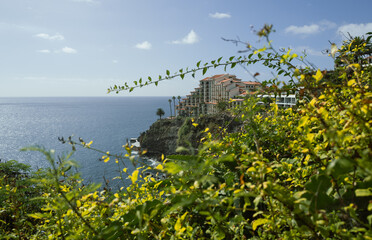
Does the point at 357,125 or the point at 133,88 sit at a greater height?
the point at 133,88

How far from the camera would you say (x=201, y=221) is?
2096mm

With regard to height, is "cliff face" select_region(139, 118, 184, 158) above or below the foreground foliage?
below

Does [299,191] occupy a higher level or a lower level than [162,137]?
higher

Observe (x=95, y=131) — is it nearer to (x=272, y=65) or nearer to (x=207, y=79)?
(x=207, y=79)

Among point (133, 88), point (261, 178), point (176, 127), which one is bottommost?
point (176, 127)

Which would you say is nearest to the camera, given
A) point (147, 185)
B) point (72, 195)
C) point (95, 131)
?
point (72, 195)

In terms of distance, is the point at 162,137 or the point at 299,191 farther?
the point at 162,137

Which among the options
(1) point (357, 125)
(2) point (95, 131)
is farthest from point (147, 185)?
(2) point (95, 131)

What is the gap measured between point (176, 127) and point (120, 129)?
166ft

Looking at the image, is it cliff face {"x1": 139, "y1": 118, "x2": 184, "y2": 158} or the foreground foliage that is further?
cliff face {"x1": 139, "y1": 118, "x2": 184, "y2": 158}

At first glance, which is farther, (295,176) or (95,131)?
(95,131)

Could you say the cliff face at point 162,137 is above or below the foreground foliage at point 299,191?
below

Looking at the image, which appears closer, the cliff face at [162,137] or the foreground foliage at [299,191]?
the foreground foliage at [299,191]

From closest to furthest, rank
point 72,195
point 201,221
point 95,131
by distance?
1. point 72,195
2. point 201,221
3. point 95,131
